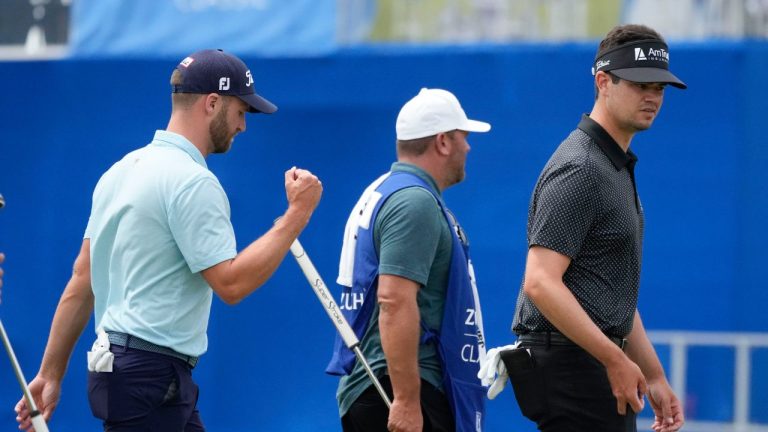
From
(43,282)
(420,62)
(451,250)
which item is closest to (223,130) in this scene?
(451,250)

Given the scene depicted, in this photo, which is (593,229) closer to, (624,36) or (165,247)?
(624,36)

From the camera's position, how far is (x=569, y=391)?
11.4 ft

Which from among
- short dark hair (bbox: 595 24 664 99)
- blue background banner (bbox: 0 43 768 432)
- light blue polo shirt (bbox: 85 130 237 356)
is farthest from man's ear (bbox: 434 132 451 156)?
blue background banner (bbox: 0 43 768 432)

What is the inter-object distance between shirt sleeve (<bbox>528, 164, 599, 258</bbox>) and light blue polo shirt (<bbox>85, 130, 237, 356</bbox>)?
899 millimetres

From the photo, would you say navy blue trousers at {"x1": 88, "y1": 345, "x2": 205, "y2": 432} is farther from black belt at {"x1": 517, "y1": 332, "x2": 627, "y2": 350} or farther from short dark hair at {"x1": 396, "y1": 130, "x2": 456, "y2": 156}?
short dark hair at {"x1": 396, "y1": 130, "x2": 456, "y2": 156}

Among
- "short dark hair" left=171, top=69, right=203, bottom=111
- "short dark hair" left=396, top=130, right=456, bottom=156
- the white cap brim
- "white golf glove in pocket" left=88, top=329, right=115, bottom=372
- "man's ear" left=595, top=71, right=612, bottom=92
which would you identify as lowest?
"white golf glove in pocket" left=88, top=329, right=115, bottom=372

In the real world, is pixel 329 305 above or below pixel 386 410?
above

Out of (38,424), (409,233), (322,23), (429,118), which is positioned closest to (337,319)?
(409,233)

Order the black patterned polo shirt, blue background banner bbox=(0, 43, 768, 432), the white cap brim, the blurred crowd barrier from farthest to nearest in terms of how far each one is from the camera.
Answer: the blurred crowd barrier → blue background banner bbox=(0, 43, 768, 432) → the white cap brim → the black patterned polo shirt

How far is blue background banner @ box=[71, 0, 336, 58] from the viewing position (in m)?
7.54

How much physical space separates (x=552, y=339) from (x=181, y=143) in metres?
1.25

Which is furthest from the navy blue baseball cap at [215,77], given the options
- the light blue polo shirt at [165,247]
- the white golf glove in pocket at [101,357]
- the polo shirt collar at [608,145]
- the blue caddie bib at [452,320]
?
the polo shirt collar at [608,145]

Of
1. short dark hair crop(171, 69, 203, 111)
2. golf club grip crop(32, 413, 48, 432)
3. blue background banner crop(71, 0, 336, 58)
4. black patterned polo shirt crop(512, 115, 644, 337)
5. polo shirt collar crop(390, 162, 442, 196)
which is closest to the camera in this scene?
golf club grip crop(32, 413, 48, 432)

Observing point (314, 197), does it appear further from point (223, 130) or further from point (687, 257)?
point (687, 257)
